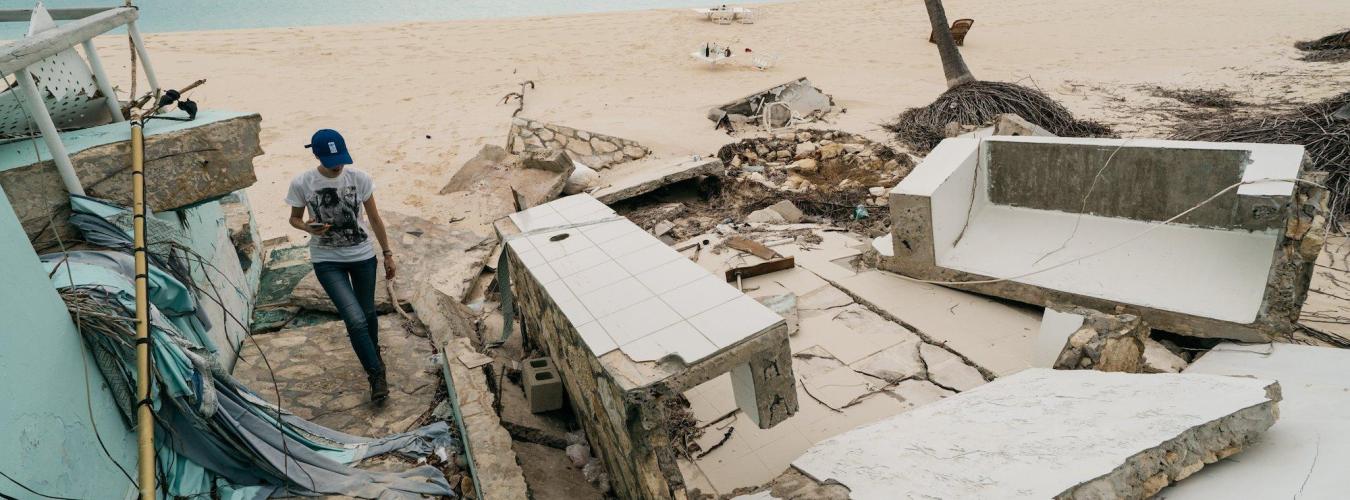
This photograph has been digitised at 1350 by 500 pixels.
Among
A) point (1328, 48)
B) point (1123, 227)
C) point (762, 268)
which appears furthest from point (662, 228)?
point (1328, 48)

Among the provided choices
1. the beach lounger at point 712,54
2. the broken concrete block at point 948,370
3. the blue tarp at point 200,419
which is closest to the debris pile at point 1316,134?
the broken concrete block at point 948,370

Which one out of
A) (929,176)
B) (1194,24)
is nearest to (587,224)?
(929,176)

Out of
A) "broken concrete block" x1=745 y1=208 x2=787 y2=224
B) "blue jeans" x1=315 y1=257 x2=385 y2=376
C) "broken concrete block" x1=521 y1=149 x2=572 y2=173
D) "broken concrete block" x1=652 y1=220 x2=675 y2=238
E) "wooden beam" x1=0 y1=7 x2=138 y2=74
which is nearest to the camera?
"wooden beam" x1=0 y1=7 x2=138 y2=74

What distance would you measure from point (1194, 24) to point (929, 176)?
17676 mm

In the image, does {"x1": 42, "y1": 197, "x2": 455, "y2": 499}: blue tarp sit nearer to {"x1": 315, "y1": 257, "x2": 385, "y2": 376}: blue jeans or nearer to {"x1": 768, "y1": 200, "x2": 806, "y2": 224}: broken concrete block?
{"x1": 315, "y1": 257, "x2": 385, "y2": 376}: blue jeans

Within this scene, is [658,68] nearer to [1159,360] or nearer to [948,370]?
[948,370]

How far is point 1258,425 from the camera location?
7.65 ft

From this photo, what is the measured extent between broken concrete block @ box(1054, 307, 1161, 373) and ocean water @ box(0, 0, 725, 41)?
89.2ft

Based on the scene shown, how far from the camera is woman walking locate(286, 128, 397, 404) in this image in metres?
3.89

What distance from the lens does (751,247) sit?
5707mm

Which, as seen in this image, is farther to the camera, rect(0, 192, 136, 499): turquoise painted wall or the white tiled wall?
the white tiled wall

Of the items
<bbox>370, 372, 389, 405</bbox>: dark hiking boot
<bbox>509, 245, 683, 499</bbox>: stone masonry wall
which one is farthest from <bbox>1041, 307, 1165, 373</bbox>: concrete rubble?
<bbox>370, 372, 389, 405</bbox>: dark hiking boot

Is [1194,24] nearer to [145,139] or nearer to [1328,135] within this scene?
[1328,135]

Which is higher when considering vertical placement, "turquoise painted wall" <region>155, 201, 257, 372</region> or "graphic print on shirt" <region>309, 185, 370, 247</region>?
"graphic print on shirt" <region>309, 185, 370, 247</region>
